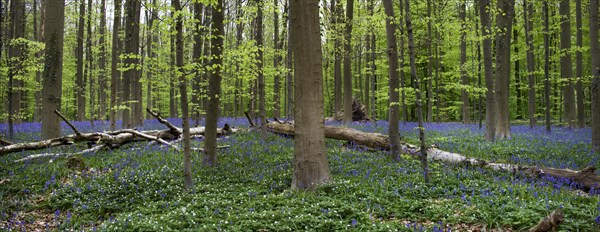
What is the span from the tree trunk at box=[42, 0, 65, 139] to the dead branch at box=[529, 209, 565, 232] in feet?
39.1

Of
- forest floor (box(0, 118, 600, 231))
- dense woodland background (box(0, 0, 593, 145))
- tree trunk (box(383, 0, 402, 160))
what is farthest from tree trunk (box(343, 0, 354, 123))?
forest floor (box(0, 118, 600, 231))

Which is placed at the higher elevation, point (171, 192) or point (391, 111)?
point (391, 111)

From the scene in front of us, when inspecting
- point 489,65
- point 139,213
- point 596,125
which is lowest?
point 139,213

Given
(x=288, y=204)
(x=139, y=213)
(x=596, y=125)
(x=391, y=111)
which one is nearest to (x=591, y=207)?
(x=288, y=204)

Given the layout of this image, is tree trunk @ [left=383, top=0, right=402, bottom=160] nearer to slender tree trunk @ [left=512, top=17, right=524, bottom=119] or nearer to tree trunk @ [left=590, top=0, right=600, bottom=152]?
tree trunk @ [left=590, top=0, right=600, bottom=152]


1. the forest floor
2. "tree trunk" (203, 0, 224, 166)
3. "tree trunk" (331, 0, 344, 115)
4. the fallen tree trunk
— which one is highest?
"tree trunk" (331, 0, 344, 115)

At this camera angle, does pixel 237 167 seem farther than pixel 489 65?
No

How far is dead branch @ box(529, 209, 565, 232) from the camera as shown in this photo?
4.36 m

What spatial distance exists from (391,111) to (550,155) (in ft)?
17.8

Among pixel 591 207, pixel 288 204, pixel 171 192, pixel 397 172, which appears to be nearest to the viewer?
pixel 591 207

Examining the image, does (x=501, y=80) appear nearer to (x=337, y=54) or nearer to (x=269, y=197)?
(x=337, y=54)

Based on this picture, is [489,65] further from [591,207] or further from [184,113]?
[184,113]

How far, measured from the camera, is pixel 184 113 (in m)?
7.11

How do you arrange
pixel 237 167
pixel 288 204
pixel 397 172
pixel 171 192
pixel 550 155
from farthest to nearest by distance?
pixel 550 155 → pixel 237 167 → pixel 397 172 → pixel 171 192 → pixel 288 204
